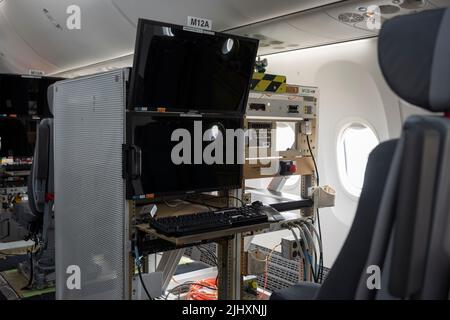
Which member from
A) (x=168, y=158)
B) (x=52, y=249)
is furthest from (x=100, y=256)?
(x=52, y=249)

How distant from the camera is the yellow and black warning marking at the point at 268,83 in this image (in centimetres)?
328

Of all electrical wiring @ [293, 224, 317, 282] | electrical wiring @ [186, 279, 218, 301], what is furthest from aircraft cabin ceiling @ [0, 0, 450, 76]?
electrical wiring @ [186, 279, 218, 301]

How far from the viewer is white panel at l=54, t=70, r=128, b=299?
2664 millimetres

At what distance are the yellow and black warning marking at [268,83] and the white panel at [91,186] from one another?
1.10 meters

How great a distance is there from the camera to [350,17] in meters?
3.31

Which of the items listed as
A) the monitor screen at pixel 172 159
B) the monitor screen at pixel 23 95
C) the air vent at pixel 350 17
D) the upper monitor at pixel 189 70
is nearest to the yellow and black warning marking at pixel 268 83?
the upper monitor at pixel 189 70

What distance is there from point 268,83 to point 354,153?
239cm

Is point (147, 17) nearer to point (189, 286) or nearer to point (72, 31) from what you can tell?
point (72, 31)

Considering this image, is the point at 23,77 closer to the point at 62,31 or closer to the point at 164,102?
the point at 62,31

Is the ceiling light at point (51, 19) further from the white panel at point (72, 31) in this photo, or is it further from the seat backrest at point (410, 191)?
the seat backrest at point (410, 191)

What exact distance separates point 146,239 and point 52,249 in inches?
76.8

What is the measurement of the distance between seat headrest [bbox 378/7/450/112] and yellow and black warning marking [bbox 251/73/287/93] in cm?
200

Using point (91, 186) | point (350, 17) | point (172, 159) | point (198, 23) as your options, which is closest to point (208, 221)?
point (172, 159)

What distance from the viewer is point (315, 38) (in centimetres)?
408
